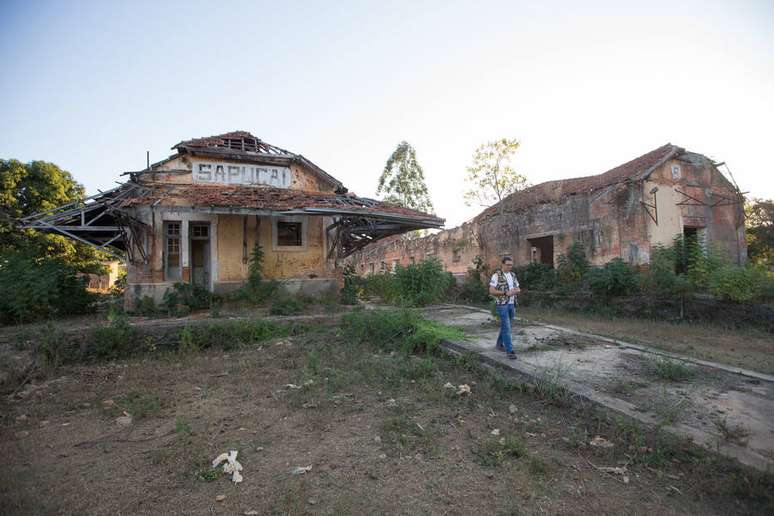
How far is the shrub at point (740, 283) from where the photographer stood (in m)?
8.75

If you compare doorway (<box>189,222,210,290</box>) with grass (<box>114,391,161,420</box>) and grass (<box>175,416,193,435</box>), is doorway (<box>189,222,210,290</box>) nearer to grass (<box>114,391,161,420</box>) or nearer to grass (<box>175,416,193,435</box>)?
grass (<box>114,391,161,420</box>)

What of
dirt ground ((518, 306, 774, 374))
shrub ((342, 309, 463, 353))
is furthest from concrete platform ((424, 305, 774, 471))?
dirt ground ((518, 306, 774, 374))

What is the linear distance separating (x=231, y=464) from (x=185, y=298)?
817cm

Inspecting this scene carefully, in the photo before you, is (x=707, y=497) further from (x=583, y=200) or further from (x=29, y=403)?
(x=583, y=200)

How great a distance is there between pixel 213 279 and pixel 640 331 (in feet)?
37.0

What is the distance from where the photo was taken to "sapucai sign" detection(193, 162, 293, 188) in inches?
475

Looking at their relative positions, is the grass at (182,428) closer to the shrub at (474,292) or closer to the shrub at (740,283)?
the shrub at (740,283)

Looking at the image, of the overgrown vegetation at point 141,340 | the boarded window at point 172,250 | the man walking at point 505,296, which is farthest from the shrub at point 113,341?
the man walking at point 505,296

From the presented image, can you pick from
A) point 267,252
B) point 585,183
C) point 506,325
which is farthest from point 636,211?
point 267,252

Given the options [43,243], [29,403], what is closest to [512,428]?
[29,403]

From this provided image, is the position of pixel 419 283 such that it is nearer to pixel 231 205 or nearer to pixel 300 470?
pixel 231 205

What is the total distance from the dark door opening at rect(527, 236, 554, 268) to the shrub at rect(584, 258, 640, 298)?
5176mm

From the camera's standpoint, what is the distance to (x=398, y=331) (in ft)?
24.2

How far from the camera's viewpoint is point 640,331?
8.60 metres
